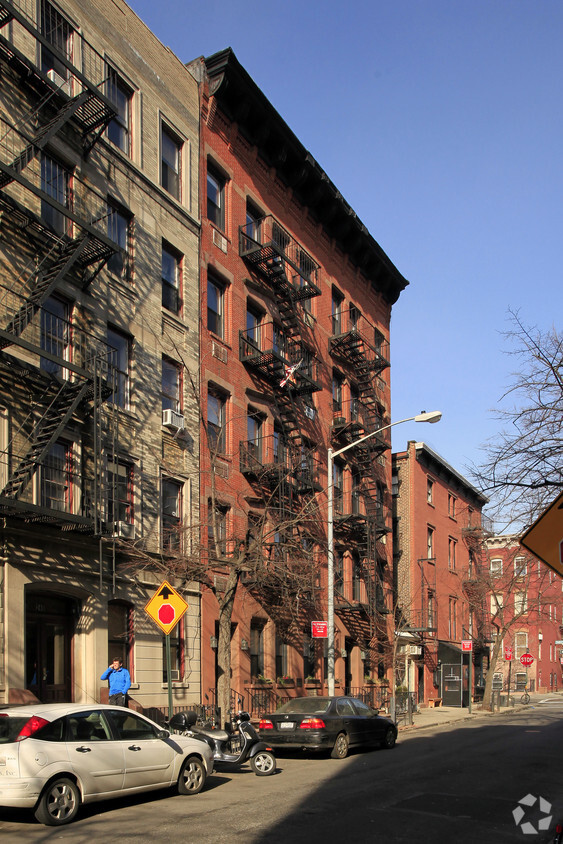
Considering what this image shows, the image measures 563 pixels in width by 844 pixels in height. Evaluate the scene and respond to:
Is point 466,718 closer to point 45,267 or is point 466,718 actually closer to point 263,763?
point 263,763

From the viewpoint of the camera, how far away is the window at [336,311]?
1442 inches

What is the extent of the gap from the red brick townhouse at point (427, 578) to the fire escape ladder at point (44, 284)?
2539 centimetres

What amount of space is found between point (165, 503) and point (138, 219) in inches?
303

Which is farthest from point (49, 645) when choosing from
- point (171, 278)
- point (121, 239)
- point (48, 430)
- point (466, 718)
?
point (466, 718)

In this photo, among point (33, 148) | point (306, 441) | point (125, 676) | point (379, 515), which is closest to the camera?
point (125, 676)

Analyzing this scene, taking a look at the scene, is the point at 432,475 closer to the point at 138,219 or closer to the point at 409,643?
the point at 409,643

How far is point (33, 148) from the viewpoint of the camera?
60.1 feet

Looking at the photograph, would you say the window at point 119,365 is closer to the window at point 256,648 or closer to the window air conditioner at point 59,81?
the window air conditioner at point 59,81

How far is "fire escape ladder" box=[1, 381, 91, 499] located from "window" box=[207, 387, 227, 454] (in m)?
7.34

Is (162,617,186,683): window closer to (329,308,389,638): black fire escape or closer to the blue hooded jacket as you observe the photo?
the blue hooded jacket

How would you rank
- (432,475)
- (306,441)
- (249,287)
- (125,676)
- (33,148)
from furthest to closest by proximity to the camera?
1. (432,475)
2. (306,441)
3. (249,287)
4. (33,148)
5. (125,676)

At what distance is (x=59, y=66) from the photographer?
67.2 feet

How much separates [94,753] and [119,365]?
12290mm

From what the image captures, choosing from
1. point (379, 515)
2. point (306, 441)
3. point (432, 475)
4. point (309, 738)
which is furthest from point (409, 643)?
point (309, 738)
